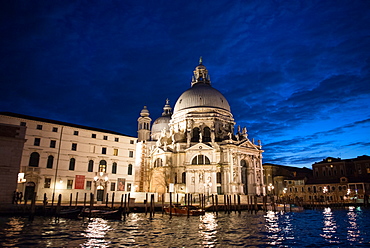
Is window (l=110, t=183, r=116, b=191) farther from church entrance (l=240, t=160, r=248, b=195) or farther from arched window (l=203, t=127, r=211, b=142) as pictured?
church entrance (l=240, t=160, r=248, b=195)

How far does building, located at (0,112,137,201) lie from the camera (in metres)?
35.4

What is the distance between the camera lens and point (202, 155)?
51750 mm

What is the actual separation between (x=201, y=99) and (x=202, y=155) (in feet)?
42.1

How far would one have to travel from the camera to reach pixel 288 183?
73125mm

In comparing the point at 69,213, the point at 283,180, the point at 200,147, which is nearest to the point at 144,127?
the point at 200,147

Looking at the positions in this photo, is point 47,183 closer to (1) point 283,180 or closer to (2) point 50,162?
(2) point 50,162

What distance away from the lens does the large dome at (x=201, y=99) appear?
194 feet

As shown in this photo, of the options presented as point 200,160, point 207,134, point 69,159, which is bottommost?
point 69,159

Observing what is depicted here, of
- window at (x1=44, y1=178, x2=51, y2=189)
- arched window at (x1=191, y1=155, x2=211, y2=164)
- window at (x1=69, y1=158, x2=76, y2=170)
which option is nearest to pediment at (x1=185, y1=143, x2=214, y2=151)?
arched window at (x1=191, y1=155, x2=211, y2=164)

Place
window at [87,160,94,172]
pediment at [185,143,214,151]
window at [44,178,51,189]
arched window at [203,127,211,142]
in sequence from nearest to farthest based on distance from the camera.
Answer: window at [44,178,51,189] < window at [87,160,94,172] < pediment at [185,143,214,151] < arched window at [203,127,211,142]

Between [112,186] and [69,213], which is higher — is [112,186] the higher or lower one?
the higher one

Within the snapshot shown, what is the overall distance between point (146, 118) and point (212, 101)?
1633 cm

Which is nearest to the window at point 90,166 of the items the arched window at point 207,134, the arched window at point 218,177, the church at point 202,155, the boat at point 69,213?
the church at point 202,155

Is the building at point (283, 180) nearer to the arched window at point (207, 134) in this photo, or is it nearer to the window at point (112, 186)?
the arched window at point (207, 134)
